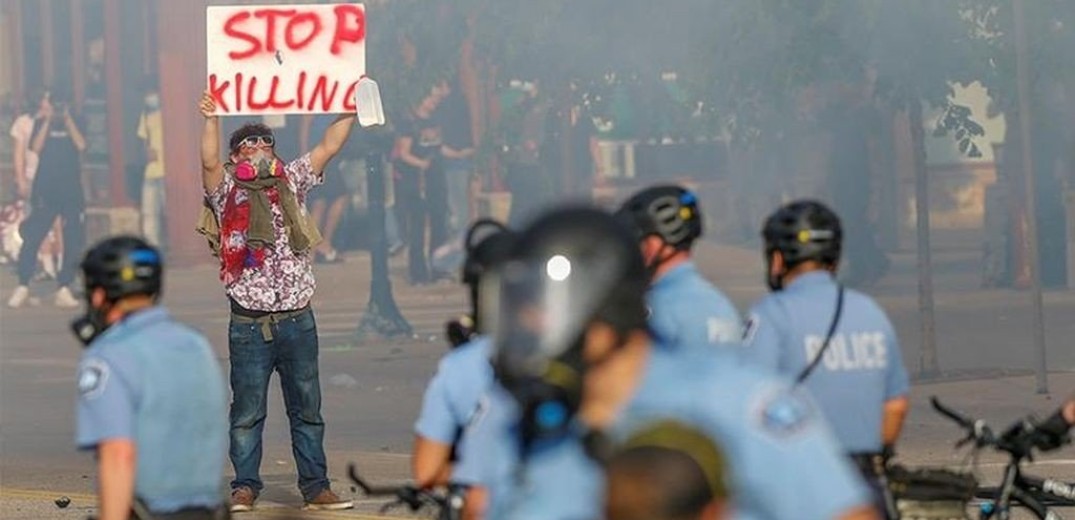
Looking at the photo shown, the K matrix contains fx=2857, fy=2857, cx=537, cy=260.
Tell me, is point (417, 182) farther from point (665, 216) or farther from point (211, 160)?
point (665, 216)

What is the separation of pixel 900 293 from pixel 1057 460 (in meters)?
10.7

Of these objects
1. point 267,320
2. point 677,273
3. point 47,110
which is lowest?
point 267,320

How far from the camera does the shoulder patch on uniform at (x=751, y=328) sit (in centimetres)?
689

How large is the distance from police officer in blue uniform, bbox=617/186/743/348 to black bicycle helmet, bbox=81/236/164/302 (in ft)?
3.82

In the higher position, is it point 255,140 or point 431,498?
point 255,140

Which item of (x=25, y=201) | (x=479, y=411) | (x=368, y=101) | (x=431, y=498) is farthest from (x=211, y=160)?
(x=25, y=201)

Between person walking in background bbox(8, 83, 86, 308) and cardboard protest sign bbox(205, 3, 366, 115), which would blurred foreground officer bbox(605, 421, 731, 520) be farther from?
person walking in background bbox(8, 83, 86, 308)

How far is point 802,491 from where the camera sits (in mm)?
3873

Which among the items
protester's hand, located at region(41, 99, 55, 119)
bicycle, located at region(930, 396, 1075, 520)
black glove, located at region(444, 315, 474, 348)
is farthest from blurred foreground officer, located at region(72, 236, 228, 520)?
protester's hand, located at region(41, 99, 55, 119)

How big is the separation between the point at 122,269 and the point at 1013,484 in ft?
8.07

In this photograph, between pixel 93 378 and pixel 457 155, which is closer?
pixel 93 378

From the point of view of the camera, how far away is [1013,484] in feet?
25.1

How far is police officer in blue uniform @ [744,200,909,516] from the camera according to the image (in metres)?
6.89

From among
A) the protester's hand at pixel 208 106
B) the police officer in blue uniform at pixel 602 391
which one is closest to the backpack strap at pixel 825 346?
the police officer in blue uniform at pixel 602 391
